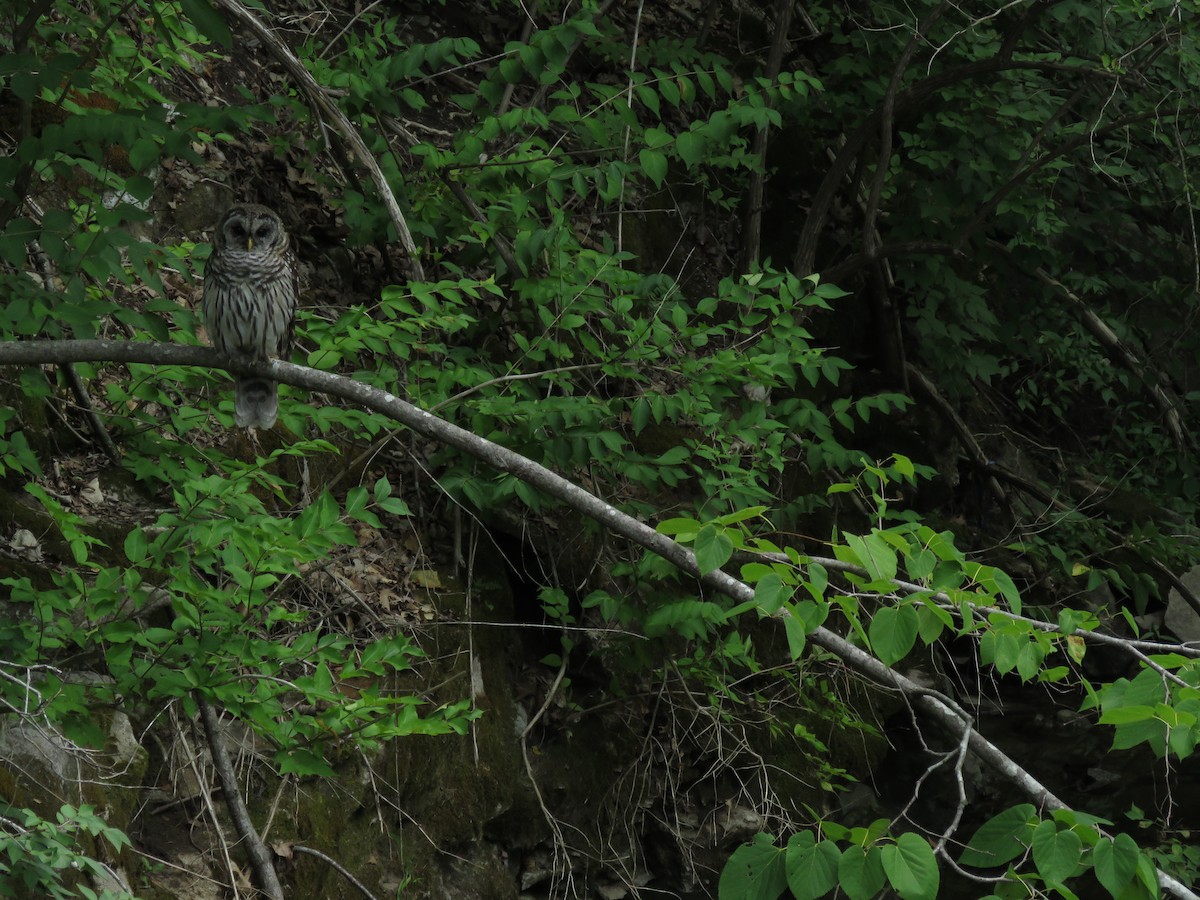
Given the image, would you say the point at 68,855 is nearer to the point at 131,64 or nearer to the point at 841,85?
the point at 131,64

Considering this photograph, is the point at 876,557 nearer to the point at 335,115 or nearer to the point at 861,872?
the point at 861,872

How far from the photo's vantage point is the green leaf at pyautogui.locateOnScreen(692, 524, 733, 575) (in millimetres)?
2160

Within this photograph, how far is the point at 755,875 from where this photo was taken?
2.02 meters

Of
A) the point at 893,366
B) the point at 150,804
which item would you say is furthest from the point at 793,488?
the point at 150,804

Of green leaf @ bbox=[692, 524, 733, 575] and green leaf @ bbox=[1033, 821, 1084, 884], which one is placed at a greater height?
green leaf @ bbox=[692, 524, 733, 575]

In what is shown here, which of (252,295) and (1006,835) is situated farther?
(252,295)

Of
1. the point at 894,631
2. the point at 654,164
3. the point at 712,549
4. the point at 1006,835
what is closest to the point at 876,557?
the point at 894,631

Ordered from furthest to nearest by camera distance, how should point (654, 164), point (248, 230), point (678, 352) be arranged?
1. point (678, 352)
2. point (654, 164)
3. point (248, 230)

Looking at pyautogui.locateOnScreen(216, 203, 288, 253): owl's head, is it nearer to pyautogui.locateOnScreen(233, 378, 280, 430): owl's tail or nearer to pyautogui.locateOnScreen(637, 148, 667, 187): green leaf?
pyautogui.locateOnScreen(233, 378, 280, 430): owl's tail

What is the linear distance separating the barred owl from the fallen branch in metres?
0.90

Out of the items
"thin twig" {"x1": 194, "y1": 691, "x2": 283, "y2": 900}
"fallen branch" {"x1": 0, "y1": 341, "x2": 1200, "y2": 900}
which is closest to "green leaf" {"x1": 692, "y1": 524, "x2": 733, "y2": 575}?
"fallen branch" {"x1": 0, "y1": 341, "x2": 1200, "y2": 900}

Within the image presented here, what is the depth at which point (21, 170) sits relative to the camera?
3316mm

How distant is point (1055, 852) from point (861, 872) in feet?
1.10

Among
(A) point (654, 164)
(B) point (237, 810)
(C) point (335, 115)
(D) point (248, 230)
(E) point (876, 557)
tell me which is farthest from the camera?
(C) point (335, 115)
